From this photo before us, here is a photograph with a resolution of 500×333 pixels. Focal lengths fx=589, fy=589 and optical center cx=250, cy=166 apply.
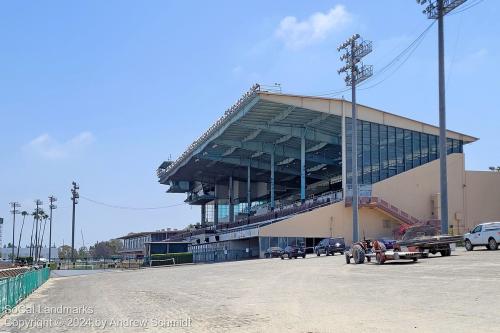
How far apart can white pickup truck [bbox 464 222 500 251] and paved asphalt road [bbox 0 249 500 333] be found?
38.5ft

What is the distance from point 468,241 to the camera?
3859 centimetres

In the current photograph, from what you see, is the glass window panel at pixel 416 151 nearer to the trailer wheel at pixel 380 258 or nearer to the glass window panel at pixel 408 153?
the glass window panel at pixel 408 153

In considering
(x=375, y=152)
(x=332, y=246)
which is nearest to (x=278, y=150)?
(x=375, y=152)

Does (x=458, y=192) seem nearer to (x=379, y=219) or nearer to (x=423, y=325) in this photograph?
(x=379, y=219)

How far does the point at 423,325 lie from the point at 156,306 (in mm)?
9445

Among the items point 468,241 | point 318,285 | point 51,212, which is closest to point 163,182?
point 51,212

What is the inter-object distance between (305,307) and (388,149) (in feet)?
186

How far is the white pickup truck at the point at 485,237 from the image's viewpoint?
36.6 metres

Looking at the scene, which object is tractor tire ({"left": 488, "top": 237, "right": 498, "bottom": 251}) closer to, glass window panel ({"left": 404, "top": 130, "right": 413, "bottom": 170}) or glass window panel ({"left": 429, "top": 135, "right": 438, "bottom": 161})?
glass window panel ({"left": 404, "top": 130, "right": 413, "bottom": 170})

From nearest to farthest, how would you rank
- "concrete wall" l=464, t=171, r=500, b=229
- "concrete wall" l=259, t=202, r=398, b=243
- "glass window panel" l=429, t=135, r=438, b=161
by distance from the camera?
1. "concrete wall" l=259, t=202, r=398, b=243
2. "concrete wall" l=464, t=171, r=500, b=229
3. "glass window panel" l=429, t=135, r=438, b=161

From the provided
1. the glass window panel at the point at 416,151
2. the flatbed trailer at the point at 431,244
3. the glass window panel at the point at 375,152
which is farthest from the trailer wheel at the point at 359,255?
the glass window panel at the point at 416,151

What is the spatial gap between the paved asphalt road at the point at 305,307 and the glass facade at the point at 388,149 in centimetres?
4398

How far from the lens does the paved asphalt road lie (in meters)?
13.2

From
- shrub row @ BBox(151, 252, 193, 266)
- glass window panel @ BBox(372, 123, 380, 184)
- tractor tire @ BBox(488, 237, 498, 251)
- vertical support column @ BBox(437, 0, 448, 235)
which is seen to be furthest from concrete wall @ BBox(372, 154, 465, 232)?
tractor tire @ BBox(488, 237, 498, 251)
